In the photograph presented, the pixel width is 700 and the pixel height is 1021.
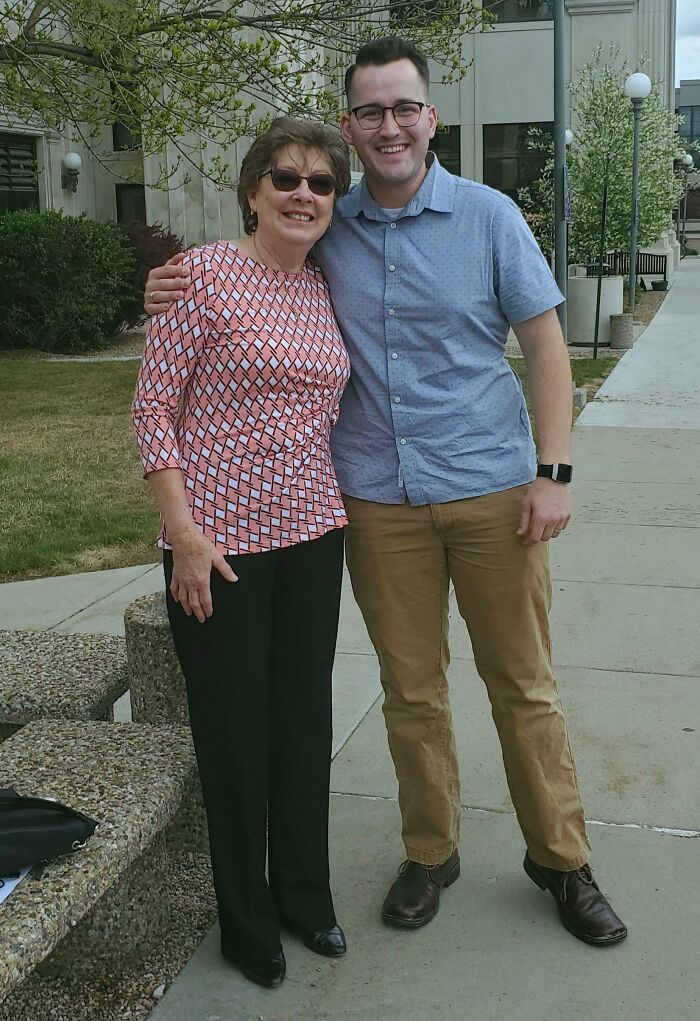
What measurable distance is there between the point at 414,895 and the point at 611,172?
77.2 ft

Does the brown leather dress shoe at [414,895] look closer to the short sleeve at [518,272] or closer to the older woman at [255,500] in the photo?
the older woman at [255,500]

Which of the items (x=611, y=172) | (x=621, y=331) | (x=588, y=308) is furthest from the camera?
(x=611, y=172)

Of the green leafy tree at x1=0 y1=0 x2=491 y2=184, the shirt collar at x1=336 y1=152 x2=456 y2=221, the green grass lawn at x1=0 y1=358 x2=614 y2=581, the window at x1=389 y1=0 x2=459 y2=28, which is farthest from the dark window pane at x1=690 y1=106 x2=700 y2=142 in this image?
the shirt collar at x1=336 y1=152 x2=456 y2=221

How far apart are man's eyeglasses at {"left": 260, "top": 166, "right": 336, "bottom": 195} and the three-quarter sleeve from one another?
0.28 metres

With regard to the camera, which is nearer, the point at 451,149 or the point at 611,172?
the point at 611,172

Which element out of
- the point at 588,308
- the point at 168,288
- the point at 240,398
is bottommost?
the point at 240,398

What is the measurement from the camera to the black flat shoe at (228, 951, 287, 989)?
9.35ft

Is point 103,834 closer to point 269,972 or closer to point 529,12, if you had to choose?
point 269,972

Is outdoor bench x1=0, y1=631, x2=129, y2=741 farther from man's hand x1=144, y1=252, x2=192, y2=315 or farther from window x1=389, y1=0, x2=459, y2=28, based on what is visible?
window x1=389, y1=0, x2=459, y2=28

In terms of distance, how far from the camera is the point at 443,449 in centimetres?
292

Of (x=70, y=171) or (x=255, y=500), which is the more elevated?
(x=70, y=171)

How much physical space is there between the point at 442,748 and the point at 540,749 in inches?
10.7

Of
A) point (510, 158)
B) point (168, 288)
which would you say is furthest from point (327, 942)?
point (510, 158)

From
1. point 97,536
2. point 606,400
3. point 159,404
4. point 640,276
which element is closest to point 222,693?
point 159,404
